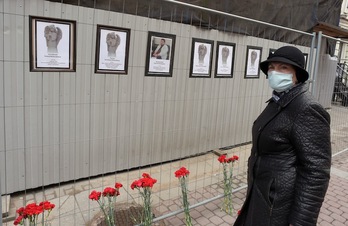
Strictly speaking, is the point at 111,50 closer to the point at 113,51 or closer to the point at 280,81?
the point at 113,51

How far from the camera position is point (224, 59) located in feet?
17.4

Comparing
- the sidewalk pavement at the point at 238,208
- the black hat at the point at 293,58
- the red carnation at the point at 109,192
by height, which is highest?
the black hat at the point at 293,58

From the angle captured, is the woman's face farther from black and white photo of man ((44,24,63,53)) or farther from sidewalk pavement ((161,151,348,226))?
black and white photo of man ((44,24,63,53))

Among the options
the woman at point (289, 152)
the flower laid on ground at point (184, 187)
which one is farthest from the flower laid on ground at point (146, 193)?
the woman at point (289, 152)

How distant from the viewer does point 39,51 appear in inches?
138

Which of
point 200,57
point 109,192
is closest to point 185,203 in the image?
point 109,192

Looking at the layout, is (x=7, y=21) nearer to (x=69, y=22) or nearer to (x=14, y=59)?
(x=14, y=59)

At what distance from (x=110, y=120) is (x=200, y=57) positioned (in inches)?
70.6

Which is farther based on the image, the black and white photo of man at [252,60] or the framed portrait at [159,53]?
the black and white photo of man at [252,60]

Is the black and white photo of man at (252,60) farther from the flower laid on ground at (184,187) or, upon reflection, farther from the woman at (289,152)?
the woman at (289,152)

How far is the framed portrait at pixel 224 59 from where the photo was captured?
17.1 ft

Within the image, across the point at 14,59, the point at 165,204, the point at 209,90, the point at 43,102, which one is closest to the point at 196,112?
the point at 209,90

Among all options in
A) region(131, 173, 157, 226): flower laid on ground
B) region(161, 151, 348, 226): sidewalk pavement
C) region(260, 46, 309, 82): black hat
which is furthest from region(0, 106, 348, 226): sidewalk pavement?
region(260, 46, 309, 82): black hat

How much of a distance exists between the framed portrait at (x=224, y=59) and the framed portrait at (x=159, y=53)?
1013 millimetres
